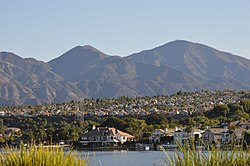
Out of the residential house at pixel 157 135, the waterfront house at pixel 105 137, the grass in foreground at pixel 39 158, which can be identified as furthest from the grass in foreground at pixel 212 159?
the waterfront house at pixel 105 137

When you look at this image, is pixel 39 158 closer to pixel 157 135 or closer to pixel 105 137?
pixel 157 135

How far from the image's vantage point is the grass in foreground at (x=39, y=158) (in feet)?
38.5

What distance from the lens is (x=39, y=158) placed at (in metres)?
11.8

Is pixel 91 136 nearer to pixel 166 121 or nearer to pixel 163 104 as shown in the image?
pixel 166 121

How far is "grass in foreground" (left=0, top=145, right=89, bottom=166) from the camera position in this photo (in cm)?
1173

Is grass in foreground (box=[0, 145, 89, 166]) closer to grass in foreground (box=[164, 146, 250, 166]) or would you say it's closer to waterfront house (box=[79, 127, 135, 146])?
grass in foreground (box=[164, 146, 250, 166])

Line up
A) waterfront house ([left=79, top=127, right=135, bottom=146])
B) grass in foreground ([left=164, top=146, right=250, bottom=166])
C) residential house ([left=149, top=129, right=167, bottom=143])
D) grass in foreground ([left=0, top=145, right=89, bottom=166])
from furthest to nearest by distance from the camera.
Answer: waterfront house ([left=79, top=127, right=135, bottom=146]) → residential house ([left=149, top=129, right=167, bottom=143]) → grass in foreground ([left=0, top=145, right=89, bottom=166]) → grass in foreground ([left=164, top=146, right=250, bottom=166])

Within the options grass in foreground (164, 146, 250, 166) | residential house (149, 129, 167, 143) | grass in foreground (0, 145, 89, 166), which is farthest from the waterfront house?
grass in foreground (164, 146, 250, 166)

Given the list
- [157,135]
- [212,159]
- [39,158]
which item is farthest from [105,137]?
[212,159]

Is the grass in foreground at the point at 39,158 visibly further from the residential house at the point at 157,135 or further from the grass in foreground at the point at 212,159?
the residential house at the point at 157,135

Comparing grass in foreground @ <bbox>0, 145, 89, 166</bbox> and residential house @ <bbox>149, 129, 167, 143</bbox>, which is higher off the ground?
residential house @ <bbox>149, 129, 167, 143</bbox>

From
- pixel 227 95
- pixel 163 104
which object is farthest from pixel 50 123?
pixel 227 95

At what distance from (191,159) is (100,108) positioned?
450 feet

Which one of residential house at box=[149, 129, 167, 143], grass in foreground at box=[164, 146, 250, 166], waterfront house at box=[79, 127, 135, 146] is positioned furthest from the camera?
waterfront house at box=[79, 127, 135, 146]
